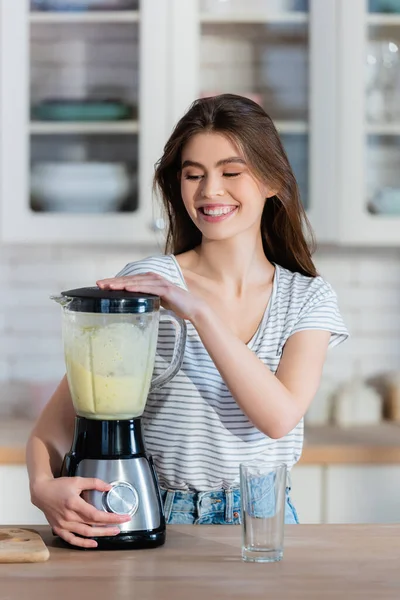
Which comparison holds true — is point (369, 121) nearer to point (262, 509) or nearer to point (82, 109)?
point (82, 109)

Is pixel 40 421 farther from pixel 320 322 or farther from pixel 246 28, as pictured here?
pixel 246 28

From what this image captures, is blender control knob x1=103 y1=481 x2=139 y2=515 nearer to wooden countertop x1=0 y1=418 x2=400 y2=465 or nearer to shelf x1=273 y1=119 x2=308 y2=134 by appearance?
wooden countertop x1=0 y1=418 x2=400 y2=465

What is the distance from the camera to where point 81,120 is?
294 centimetres

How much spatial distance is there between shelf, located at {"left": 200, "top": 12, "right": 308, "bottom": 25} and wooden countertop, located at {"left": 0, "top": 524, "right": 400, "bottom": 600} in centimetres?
187

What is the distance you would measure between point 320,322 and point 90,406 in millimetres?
500

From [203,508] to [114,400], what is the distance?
1.12ft

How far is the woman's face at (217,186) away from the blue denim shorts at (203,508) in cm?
43

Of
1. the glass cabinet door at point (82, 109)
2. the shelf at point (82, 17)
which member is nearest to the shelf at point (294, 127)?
the glass cabinet door at point (82, 109)

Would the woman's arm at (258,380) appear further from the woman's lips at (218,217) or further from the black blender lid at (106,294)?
the woman's lips at (218,217)

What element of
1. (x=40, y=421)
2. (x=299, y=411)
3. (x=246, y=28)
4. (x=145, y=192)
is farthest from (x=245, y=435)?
(x=246, y=28)

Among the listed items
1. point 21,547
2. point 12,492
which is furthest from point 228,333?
point 12,492

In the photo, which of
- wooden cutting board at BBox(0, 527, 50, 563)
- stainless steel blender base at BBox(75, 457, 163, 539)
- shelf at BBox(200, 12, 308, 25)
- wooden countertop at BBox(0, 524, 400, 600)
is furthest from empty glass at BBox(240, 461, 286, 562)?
shelf at BBox(200, 12, 308, 25)

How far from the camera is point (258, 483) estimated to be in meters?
1.24

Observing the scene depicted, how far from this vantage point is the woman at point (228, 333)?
60.1 inches
